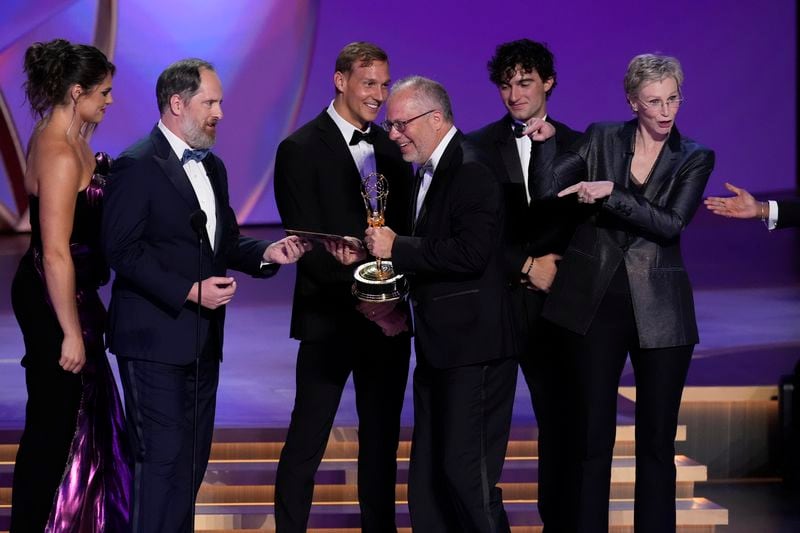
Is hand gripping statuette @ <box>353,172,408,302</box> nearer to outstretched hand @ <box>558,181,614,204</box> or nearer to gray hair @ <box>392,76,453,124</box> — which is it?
gray hair @ <box>392,76,453,124</box>

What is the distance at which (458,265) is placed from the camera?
351 centimetres

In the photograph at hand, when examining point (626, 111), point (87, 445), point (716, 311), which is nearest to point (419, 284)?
point (87, 445)

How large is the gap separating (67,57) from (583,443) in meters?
1.96

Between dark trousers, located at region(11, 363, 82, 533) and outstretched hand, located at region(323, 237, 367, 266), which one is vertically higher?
outstretched hand, located at region(323, 237, 367, 266)

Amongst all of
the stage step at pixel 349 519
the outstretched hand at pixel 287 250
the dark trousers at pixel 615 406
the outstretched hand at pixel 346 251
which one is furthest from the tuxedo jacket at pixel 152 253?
the dark trousers at pixel 615 406

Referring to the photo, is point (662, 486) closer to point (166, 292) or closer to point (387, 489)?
point (387, 489)

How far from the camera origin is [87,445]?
387cm

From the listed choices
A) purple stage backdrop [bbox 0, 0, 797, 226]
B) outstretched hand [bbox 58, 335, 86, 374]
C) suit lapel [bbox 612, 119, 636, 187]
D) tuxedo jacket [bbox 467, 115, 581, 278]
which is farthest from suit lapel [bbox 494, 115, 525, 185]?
purple stage backdrop [bbox 0, 0, 797, 226]

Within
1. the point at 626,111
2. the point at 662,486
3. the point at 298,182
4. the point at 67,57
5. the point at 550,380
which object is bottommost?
the point at 662,486

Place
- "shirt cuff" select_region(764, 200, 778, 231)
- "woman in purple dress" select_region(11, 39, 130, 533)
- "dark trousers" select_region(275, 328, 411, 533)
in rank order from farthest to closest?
1. "dark trousers" select_region(275, 328, 411, 533)
2. "shirt cuff" select_region(764, 200, 778, 231)
3. "woman in purple dress" select_region(11, 39, 130, 533)

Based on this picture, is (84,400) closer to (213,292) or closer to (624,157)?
(213,292)

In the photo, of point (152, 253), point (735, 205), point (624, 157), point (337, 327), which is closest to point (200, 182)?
point (152, 253)

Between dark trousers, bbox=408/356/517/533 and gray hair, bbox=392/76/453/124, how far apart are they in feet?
2.51

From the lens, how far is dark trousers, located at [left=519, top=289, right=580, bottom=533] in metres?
4.03
